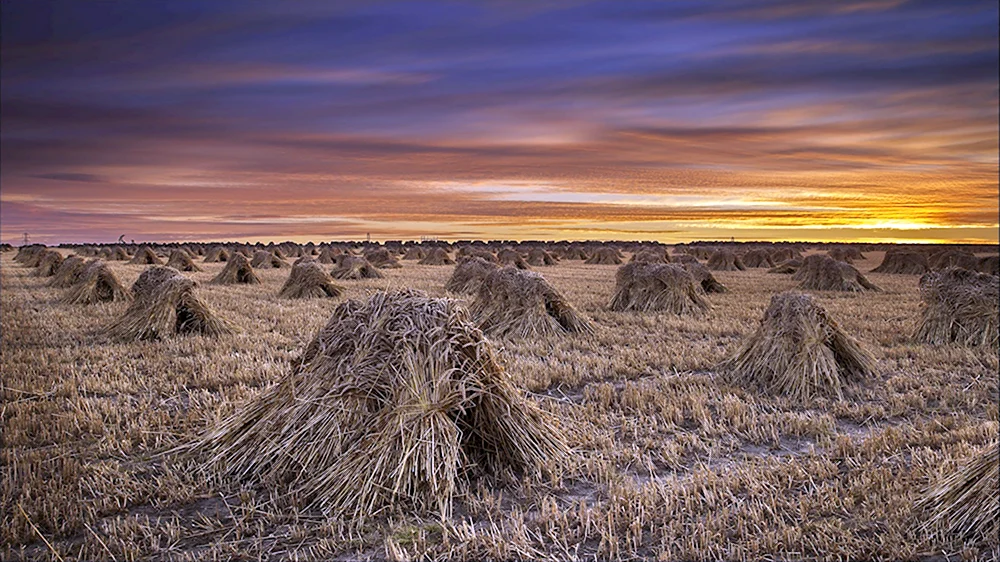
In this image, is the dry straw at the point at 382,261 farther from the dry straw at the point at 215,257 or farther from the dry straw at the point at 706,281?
the dry straw at the point at 706,281

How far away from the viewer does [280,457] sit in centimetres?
511

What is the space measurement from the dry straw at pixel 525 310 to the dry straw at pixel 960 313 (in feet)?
19.5

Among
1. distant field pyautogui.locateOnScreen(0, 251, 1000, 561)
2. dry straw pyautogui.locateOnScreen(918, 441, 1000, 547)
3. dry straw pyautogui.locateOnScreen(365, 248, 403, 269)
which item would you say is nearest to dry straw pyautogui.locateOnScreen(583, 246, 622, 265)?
dry straw pyautogui.locateOnScreen(365, 248, 403, 269)

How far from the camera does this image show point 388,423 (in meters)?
4.86

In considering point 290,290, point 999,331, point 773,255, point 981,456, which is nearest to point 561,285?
point 290,290

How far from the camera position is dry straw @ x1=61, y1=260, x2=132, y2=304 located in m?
16.8

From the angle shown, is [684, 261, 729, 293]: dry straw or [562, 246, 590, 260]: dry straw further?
[562, 246, 590, 260]: dry straw

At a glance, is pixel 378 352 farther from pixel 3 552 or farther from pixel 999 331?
pixel 999 331

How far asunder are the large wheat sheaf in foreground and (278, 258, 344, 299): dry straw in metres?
13.8

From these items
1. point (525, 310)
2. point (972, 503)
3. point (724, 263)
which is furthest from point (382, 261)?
point (972, 503)

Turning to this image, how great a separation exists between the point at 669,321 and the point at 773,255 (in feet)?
96.2

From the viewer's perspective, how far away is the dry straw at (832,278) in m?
20.9

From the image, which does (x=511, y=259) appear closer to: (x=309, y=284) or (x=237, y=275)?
(x=237, y=275)

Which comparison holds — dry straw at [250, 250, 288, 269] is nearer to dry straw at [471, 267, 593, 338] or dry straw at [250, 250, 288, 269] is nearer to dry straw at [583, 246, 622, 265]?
dry straw at [583, 246, 622, 265]
